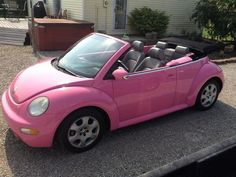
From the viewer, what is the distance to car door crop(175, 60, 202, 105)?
446cm

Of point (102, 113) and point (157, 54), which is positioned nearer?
point (102, 113)

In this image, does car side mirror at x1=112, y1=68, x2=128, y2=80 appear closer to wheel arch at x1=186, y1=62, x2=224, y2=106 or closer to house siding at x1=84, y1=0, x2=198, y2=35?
wheel arch at x1=186, y1=62, x2=224, y2=106

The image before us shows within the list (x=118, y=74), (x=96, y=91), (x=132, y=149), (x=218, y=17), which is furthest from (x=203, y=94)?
(x=218, y=17)

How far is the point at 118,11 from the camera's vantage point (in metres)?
12.4

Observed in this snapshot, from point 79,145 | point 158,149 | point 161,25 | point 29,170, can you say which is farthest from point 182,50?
point 161,25

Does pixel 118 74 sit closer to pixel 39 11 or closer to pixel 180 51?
pixel 180 51

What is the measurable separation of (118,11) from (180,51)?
8014 millimetres

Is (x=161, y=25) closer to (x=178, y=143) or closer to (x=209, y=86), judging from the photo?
(x=209, y=86)

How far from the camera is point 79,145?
3.61m

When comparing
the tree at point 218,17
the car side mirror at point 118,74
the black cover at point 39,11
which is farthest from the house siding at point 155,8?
the car side mirror at point 118,74

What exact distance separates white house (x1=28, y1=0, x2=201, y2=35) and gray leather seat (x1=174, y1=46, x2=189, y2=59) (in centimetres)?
743

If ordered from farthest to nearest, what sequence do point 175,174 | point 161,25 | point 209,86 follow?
point 161,25, point 209,86, point 175,174

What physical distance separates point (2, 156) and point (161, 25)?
10.2 metres

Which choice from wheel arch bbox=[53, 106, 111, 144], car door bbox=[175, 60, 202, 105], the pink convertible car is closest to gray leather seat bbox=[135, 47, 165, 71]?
the pink convertible car
